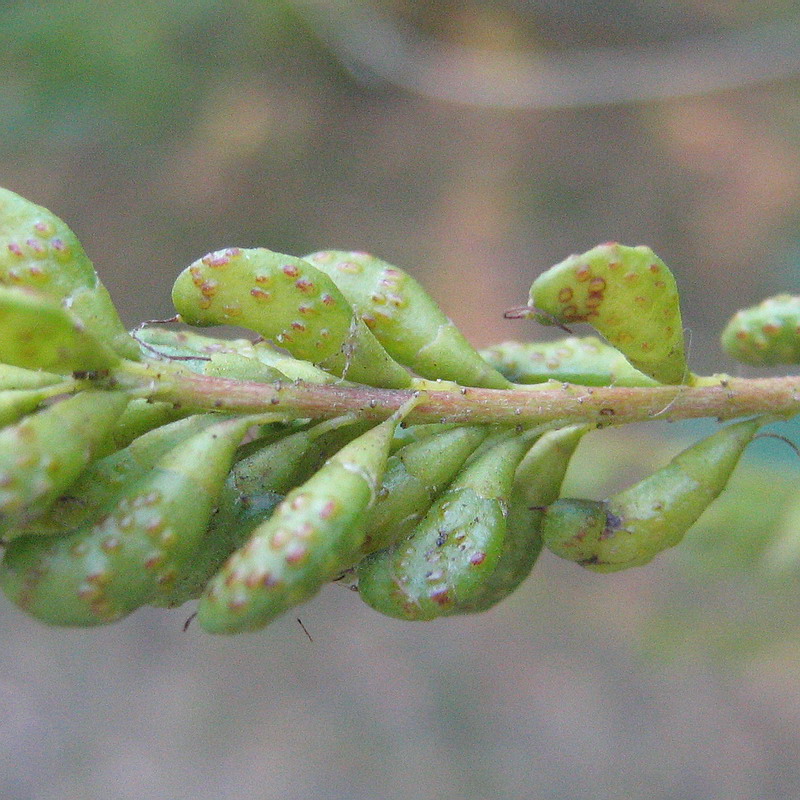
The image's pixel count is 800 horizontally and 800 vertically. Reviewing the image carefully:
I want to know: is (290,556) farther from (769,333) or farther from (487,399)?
(769,333)

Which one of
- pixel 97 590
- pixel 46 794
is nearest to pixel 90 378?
pixel 97 590

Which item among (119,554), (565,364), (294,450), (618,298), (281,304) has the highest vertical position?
(618,298)

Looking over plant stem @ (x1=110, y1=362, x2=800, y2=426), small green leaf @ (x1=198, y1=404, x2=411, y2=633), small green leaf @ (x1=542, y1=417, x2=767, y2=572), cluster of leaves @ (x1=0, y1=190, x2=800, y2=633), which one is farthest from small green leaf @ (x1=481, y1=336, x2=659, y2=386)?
small green leaf @ (x1=198, y1=404, x2=411, y2=633)

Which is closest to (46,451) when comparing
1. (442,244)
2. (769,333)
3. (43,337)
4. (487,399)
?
(43,337)

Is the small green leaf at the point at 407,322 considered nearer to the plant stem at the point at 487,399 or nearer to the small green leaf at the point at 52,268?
the plant stem at the point at 487,399

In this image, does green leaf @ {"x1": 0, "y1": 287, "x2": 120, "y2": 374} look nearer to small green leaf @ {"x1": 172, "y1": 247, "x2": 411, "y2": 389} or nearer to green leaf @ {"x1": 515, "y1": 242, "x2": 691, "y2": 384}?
small green leaf @ {"x1": 172, "y1": 247, "x2": 411, "y2": 389}

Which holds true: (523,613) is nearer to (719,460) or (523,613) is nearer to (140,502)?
(719,460)
